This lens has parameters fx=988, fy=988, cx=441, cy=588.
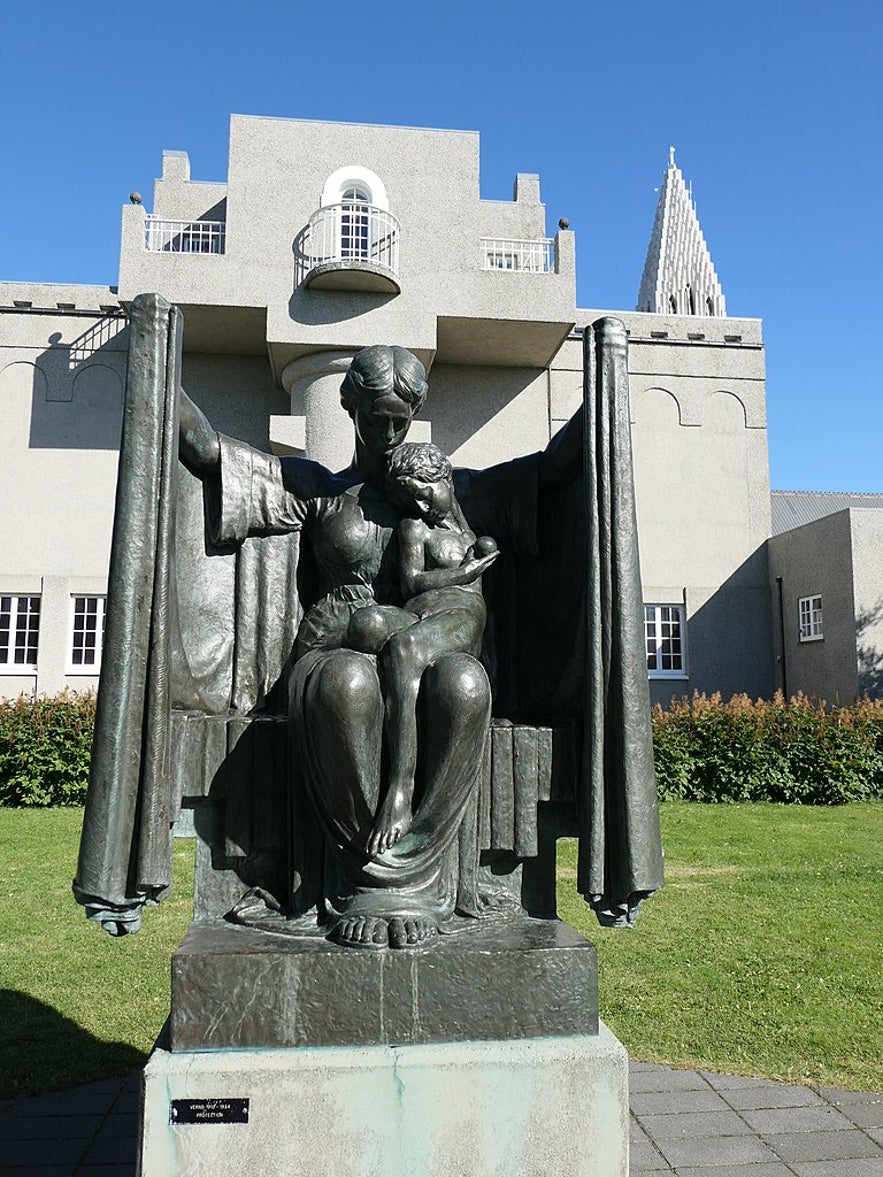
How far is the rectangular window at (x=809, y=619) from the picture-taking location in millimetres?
18016

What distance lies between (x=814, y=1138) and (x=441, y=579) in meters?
2.64

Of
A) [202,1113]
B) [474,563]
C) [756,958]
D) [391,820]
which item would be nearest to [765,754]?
[756,958]

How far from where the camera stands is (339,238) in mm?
16453

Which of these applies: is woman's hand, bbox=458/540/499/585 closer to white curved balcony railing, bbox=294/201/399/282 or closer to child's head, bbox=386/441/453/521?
child's head, bbox=386/441/453/521

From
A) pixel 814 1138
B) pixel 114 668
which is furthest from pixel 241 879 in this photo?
pixel 814 1138

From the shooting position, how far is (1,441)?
18188mm

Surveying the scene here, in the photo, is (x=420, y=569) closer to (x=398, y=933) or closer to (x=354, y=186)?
(x=398, y=933)

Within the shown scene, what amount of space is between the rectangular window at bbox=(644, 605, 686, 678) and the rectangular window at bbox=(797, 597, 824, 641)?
2.18 m

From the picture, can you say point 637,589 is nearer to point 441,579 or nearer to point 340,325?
point 441,579

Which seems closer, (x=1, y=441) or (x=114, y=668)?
(x=114, y=668)

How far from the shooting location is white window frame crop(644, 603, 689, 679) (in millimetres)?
19312

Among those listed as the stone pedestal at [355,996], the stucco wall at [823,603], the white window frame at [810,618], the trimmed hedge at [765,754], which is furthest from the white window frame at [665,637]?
the stone pedestal at [355,996]

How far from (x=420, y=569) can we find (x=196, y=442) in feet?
2.59

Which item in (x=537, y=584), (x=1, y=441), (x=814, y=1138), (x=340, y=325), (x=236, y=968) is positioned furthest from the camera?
(x=1, y=441)
